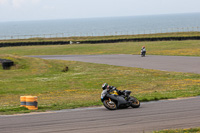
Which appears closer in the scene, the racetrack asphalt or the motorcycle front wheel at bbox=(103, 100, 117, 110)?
the racetrack asphalt

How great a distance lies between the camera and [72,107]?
1483 centimetres

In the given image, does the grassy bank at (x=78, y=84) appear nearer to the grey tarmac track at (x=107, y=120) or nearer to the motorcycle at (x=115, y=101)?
the motorcycle at (x=115, y=101)

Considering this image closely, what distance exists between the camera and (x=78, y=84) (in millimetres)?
25125

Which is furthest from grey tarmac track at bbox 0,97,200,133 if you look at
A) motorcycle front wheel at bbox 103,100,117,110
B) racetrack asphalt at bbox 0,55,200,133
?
motorcycle front wheel at bbox 103,100,117,110

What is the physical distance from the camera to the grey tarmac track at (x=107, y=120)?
1044 cm

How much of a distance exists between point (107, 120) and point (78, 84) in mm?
13591

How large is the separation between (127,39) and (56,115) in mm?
58061

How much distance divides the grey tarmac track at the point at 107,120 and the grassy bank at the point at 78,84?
1.76 m

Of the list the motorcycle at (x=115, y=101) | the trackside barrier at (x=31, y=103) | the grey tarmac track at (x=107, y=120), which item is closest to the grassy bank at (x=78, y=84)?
the trackside barrier at (x=31, y=103)

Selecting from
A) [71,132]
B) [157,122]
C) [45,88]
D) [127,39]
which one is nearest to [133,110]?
[157,122]

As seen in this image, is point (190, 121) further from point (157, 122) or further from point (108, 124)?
point (108, 124)

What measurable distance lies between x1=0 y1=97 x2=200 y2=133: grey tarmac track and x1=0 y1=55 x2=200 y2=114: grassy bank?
69.1 inches

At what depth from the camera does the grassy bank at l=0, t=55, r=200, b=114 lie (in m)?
17.6

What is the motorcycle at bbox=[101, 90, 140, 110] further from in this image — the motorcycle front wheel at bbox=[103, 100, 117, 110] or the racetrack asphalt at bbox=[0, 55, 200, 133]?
the racetrack asphalt at bbox=[0, 55, 200, 133]
